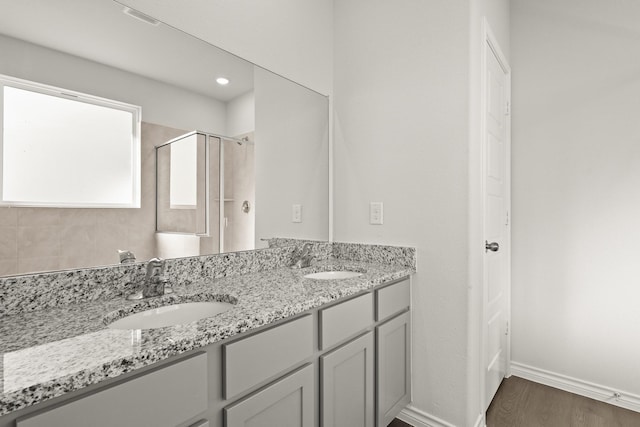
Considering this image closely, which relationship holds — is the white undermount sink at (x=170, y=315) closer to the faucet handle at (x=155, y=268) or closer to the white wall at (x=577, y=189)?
the faucet handle at (x=155, y=268)

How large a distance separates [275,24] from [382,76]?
661 mm

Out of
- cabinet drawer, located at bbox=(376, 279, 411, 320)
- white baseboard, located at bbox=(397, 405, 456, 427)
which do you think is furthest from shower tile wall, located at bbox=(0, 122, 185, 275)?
white baseboard, located at bbox=(397, 405, 456, 427)

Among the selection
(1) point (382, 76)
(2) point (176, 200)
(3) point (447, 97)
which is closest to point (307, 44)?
(1) point (382, 76)

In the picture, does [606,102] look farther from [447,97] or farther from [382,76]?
[382,76]

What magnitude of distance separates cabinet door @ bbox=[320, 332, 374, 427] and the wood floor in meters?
0.88

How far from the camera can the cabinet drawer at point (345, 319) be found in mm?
1229

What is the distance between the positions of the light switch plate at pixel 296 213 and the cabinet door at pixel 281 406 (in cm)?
97

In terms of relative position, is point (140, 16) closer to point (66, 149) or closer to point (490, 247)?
point (66, 149)

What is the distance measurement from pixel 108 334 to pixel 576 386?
8.72 feet

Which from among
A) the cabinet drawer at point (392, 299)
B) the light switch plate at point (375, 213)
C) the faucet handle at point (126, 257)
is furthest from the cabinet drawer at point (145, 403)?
the light switch plate at point (375, 213)

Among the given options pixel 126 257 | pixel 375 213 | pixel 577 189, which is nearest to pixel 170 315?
pixel 126 257

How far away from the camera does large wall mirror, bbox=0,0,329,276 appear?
101 centimetres

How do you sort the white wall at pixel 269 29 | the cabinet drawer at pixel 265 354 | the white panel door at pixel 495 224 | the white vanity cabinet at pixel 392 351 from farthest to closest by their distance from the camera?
the white panel door at pixel 495 224 → the white vanity cabinet at pixel 392 351 → the white wall at pixel 269 29 → the cabinet drawer at pixel 265 354

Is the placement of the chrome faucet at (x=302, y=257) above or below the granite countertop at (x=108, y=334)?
above
